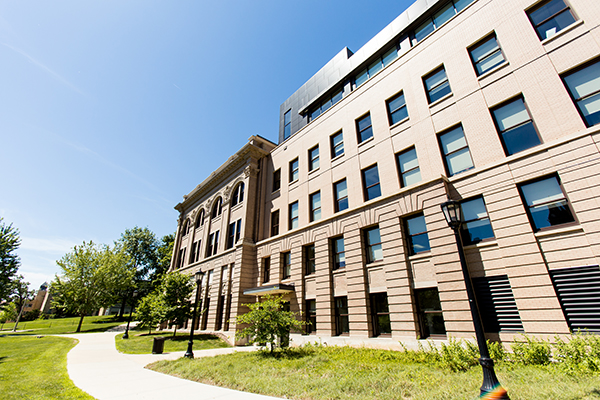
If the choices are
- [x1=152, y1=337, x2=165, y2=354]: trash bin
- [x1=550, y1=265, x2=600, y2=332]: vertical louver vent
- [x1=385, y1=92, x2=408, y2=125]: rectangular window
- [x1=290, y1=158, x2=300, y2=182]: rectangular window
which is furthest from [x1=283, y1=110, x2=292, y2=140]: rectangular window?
[x1=550, y1=265, x2=600, y2=332]: vertical louver vent

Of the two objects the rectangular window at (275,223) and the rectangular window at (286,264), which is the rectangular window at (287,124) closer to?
the rectangular window at (275,223)

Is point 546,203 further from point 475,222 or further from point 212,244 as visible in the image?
point 212,244

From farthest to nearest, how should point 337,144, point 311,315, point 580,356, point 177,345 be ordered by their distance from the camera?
point 337,144, point 177,345, point 311,315, point 580,356

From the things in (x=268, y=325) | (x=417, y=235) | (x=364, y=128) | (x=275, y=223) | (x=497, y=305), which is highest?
(x=364, y=128)

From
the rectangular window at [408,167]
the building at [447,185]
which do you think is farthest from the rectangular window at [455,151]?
the rectangular window at [408,167]

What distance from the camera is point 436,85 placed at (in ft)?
49.8

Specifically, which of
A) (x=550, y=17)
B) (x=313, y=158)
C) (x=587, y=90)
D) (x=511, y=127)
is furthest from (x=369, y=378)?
(x=313, y=158)

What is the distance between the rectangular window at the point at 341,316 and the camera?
15297 mm

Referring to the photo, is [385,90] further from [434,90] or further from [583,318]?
[583,318]

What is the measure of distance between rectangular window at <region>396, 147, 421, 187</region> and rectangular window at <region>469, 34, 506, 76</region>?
5.00m

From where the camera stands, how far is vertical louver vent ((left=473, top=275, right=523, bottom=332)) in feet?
32.7

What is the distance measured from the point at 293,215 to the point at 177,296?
1270cm

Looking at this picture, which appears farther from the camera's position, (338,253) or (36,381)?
(338,253)

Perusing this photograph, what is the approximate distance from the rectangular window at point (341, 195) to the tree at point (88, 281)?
3807 cm
